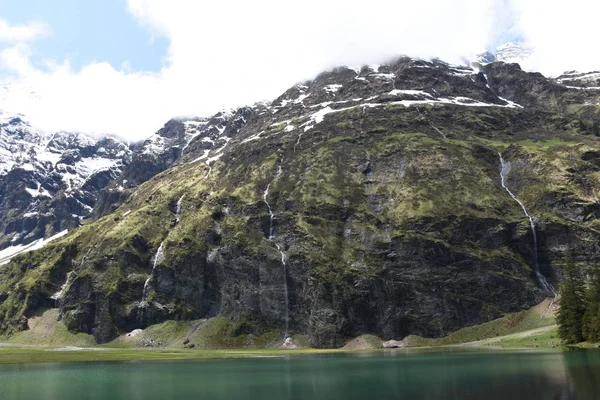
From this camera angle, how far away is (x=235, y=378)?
82500mm

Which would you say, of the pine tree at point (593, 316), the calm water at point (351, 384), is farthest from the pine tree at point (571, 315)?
the calm water at point (351, 384)

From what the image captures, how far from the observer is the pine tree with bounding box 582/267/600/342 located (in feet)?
333

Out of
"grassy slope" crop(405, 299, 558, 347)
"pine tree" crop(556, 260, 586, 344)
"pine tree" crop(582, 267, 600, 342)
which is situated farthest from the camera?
"grassy slope" crop(405, 299, 558, 347)

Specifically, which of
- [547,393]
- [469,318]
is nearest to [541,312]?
[469,318]

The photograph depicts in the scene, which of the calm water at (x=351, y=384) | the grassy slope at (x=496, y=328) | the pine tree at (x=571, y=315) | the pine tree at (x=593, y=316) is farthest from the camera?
the grassy slope at (x=496, y=328)

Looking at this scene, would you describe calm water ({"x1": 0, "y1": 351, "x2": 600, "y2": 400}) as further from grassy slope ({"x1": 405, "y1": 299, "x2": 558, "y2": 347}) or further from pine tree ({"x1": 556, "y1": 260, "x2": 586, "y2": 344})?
grassy slope ({"x1": 405, "y1": 299, "x2": 558, "y2": 347})

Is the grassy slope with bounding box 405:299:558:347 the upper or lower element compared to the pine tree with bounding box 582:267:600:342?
lower

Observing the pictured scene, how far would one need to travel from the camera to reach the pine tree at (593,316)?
101375mm

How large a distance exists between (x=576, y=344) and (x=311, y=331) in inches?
4042

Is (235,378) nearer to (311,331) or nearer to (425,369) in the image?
(425,369)

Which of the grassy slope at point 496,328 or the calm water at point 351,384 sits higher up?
the calm water at point 351,384

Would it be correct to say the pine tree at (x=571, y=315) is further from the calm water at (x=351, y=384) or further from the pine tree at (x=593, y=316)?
the calm water at (x=351, y=384)

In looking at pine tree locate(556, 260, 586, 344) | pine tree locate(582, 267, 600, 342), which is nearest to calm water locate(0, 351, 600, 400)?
pine tree locate(582, 267, 600, 342)

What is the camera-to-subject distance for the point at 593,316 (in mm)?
103438
